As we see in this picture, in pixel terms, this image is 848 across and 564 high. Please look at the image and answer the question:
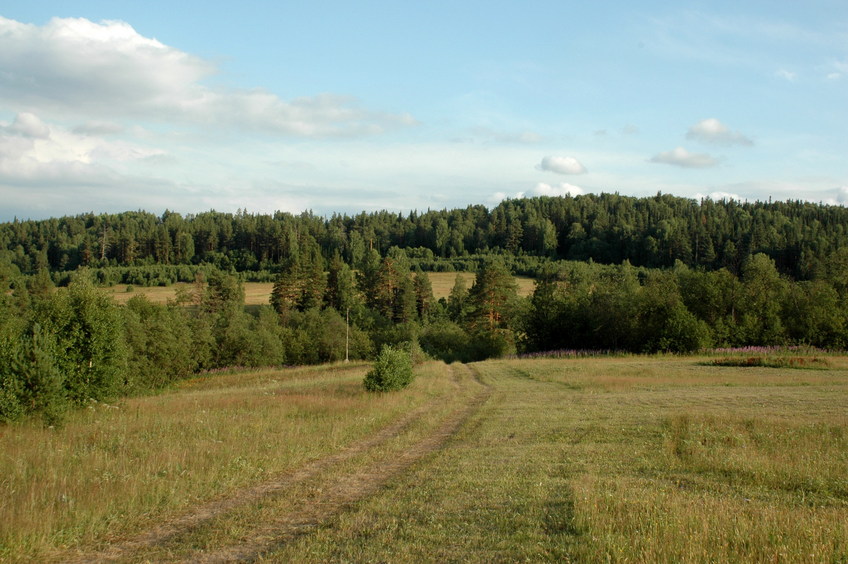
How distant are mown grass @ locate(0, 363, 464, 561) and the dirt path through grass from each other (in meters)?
0.46

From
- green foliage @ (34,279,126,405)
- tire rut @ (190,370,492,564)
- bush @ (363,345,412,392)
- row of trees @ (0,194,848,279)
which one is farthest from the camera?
row of trees @ (0,194,848,279)

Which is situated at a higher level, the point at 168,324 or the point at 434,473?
the point at 434,473

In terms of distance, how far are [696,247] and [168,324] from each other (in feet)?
431

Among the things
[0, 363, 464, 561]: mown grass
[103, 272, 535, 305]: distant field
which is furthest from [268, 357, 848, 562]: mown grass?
[103, 272, 535, 305]: distant field

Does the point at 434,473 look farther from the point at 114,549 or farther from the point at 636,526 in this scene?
the point at 114,549

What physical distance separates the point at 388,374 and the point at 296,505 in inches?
638

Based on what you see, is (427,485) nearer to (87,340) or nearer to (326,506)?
(326,506)

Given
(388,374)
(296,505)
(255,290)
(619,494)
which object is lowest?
(255,290)

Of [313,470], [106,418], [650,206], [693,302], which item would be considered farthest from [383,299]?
[650,206]

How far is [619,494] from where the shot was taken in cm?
902

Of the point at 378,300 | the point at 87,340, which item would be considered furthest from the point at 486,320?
the point at 87,340

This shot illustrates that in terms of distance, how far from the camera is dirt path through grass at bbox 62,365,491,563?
25.0ft

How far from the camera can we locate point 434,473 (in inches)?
460

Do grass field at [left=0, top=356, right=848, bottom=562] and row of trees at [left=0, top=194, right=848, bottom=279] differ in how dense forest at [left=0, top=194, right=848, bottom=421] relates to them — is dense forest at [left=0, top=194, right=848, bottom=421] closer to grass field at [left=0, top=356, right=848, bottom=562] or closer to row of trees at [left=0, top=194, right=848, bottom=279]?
row of trees at [left=0, top=194, right=848, bottom=279]
